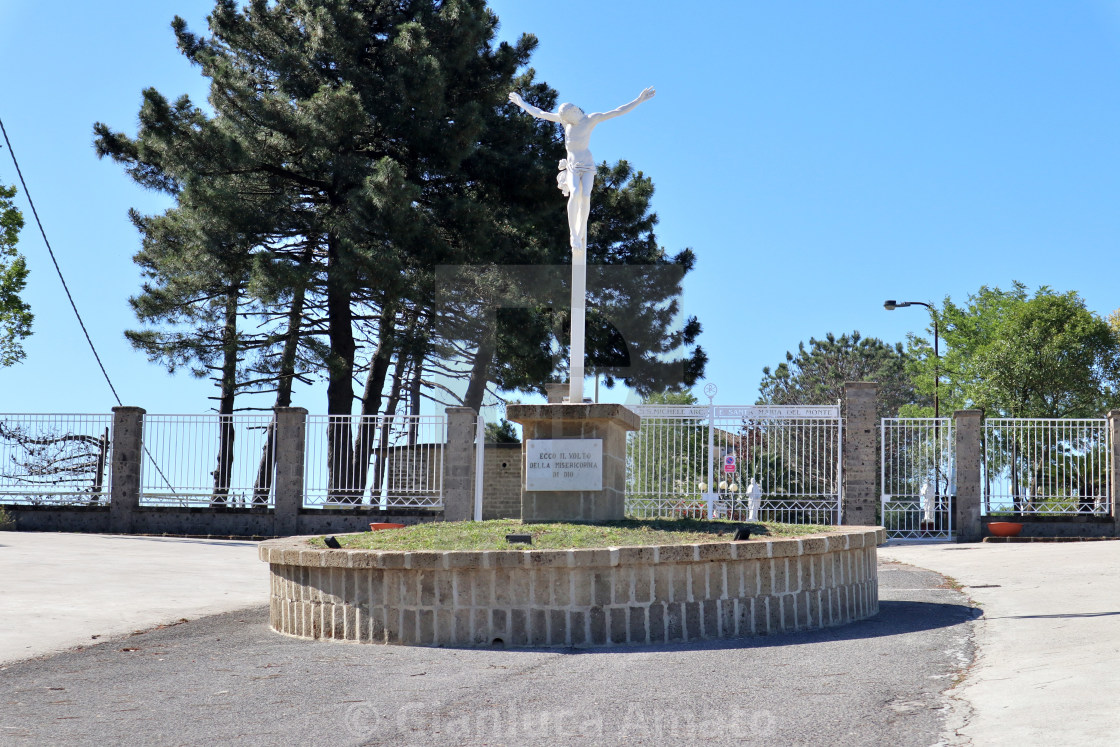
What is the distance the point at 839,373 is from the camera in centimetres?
5962

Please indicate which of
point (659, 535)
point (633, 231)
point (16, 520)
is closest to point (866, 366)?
point (633, 231)

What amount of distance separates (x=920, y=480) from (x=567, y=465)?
1058cm

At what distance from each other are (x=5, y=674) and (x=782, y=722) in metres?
4.51

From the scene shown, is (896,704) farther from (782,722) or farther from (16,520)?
(16,520)

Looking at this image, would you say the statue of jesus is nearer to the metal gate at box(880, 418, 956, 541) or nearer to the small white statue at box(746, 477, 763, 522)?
the small white statue at box(746, 477, 763, 522)

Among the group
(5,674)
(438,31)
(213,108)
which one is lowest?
(5,674)

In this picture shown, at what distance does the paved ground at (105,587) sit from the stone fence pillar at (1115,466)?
13040 mm

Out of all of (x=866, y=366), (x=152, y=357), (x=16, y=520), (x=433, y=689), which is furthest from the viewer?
(x=866, y=366)

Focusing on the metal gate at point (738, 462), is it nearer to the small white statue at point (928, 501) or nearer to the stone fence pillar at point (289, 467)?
the small white statue at point (928, 501)

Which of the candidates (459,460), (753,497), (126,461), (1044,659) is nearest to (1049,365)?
(753,497)

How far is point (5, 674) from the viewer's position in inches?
247

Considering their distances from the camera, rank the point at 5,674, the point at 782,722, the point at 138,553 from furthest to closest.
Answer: the point at 138,553
the point at 5,674
the point at 782,722

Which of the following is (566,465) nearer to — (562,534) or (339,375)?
(562,534)

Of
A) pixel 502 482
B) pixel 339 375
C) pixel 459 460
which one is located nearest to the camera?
pixel 459 460
